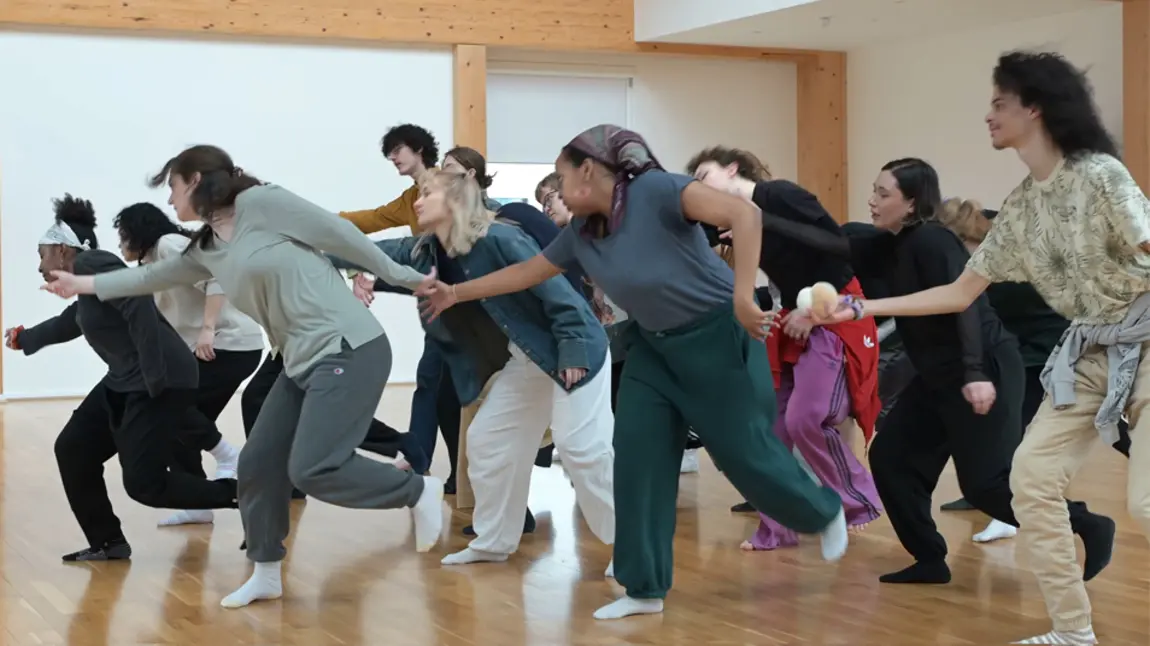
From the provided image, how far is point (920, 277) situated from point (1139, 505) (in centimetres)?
113

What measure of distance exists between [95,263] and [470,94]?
25.8 ft

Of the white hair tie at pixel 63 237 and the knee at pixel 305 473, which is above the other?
the white hair tie at pixel 63 237

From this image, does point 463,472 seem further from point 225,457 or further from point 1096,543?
point 1096,543

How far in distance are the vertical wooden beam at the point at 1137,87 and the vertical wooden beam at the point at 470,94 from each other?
17.5ft

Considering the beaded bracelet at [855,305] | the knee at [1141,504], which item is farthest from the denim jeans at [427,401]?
the knee at [1141,504]

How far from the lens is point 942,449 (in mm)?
4504

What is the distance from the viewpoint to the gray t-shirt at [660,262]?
3.72 metres

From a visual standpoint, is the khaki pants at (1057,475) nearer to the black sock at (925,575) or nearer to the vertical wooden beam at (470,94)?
the black sock at (925,575)

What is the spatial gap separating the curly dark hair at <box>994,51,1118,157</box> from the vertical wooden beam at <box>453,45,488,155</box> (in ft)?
29.9

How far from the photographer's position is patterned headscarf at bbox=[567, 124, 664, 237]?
379 centimetres

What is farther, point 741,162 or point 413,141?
point 413,141

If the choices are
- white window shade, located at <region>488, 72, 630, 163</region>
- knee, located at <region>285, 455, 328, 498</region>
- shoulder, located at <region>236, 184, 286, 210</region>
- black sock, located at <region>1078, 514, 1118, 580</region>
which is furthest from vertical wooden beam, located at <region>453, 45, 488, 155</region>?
black sock, located at <region>1078, 514, 1118, 580</region>

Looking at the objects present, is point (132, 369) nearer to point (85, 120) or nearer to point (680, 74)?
point (85, 120)

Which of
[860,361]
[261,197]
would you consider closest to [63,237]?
[261,197]
